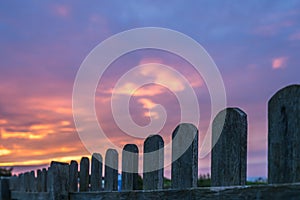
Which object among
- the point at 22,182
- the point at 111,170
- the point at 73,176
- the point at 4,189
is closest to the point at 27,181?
the point at 22,182

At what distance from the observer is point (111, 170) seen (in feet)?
11.8

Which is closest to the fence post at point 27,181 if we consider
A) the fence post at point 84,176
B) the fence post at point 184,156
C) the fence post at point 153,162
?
the fence post at point 84,176

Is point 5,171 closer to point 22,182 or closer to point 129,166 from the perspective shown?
point 22,182

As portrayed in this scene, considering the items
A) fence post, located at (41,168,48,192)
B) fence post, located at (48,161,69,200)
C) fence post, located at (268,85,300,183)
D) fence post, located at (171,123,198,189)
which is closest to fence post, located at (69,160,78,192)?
fence post, located at (48,161,69,200)

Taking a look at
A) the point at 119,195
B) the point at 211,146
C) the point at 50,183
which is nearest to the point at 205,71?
the point at 119,195

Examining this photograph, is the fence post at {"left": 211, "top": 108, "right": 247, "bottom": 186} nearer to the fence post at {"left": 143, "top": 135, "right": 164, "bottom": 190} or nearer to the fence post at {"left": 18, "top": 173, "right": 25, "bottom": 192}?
the fence post at {"left": 143, "top": 135, "right": 164, "bottom": 190}

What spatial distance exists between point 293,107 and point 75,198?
2624mm

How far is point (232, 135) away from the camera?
215 cm

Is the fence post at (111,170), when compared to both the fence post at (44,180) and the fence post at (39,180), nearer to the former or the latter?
the fence post at (44,180)

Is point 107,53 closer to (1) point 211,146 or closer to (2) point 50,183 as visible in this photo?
(2) point 50,183

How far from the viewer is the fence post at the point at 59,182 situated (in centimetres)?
441

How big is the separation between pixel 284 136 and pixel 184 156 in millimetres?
736

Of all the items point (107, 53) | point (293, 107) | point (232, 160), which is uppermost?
point (107, 53)

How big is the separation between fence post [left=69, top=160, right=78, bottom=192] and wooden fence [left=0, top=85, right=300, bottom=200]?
258 mm
